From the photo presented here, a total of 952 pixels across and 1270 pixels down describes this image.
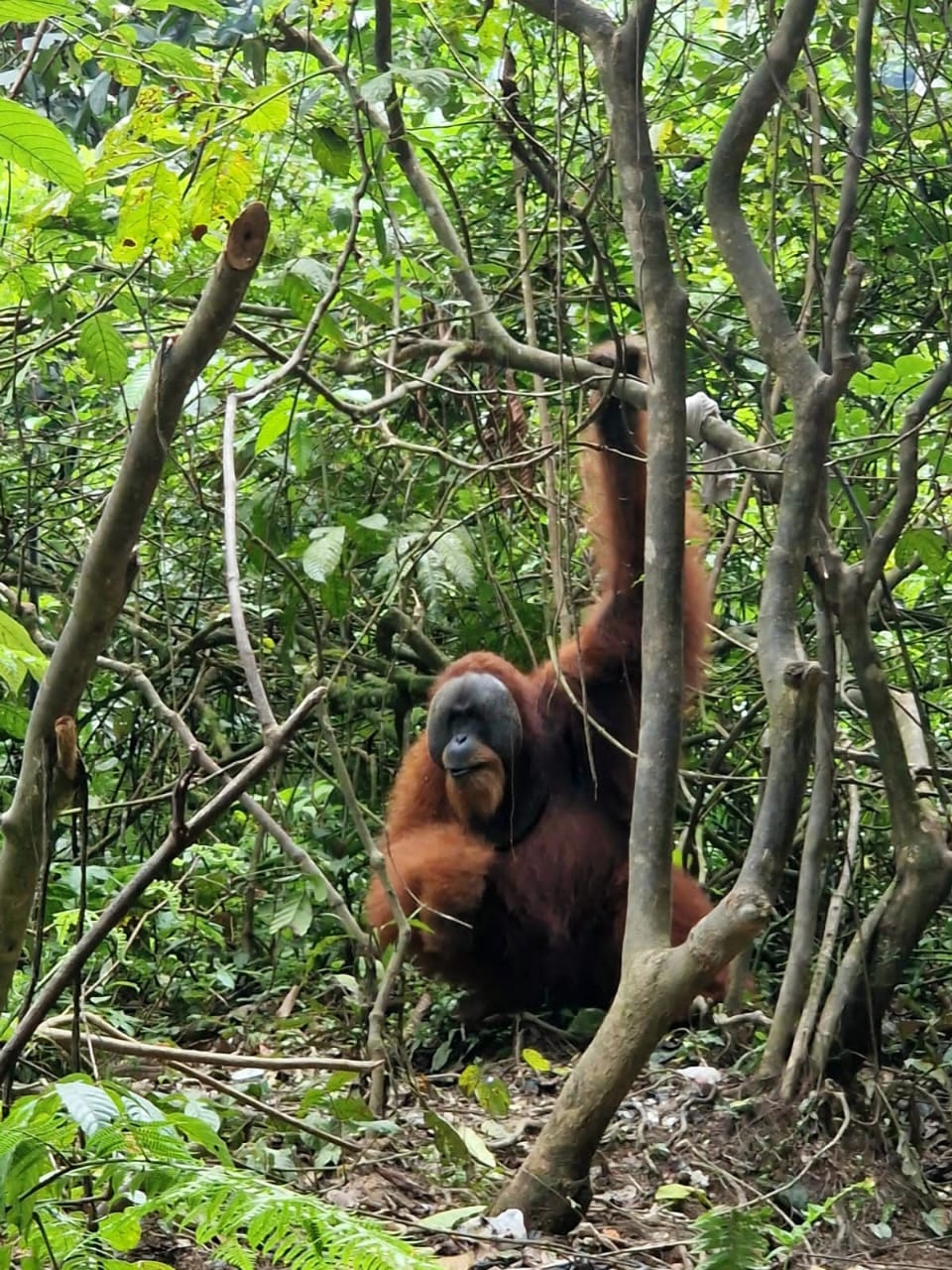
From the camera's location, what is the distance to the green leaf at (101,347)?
3215 millimetres

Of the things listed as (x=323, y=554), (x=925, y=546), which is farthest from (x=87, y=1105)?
(x=925, y=546)

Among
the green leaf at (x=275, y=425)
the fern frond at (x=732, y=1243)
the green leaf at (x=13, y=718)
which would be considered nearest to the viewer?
the fern frond at (x=732, y=1243)

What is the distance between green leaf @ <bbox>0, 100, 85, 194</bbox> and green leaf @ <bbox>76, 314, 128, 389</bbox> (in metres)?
1.51

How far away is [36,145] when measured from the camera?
5.53 ft

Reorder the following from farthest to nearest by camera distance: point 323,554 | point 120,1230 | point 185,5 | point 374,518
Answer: point 374,518, point 323,554, point 185,5, point 120,1230

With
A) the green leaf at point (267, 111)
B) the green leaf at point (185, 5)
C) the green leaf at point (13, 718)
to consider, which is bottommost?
the green leaf at point (13, 718)

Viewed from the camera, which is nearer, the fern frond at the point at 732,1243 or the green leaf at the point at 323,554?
the fern frond at the point at 732,1243

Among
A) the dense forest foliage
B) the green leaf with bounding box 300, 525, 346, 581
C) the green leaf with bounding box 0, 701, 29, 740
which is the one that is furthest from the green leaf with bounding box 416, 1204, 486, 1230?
the green leaf with bounding box 300, 525, 346, 581

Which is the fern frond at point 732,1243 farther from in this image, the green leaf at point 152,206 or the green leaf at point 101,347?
the green leaf at point 101,347

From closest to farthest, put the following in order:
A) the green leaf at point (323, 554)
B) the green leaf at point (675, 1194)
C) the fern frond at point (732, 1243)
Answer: the fern frond at point (732, 1243) → the green leaf at point (675, 1194) → the green leaf at point (323, 554)

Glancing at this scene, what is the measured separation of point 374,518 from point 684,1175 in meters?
1.70

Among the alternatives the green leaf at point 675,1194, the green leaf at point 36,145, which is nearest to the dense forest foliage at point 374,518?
the green leaf at point 36,145

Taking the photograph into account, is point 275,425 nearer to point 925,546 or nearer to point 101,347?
point 101,347

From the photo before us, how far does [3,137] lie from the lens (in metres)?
1.67
